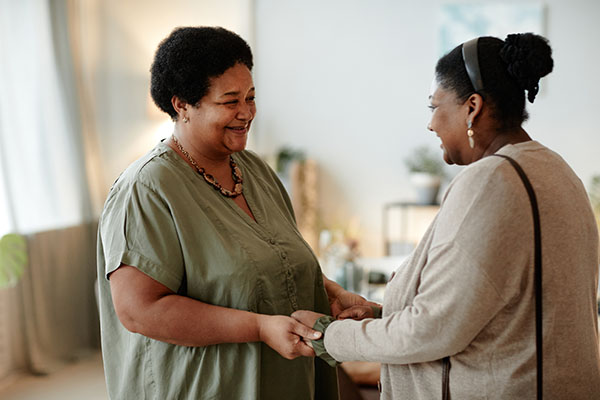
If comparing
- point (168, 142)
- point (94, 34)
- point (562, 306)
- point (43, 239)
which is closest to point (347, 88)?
point (94, 34)

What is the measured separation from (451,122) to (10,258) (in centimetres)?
275

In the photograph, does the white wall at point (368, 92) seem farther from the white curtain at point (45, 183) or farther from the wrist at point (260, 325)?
the wrist at point (260, 325)

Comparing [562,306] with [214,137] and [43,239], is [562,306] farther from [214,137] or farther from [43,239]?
[43,239]

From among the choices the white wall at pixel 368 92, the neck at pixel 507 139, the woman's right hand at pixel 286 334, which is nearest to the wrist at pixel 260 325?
the woman's right hand at pixel 286 334

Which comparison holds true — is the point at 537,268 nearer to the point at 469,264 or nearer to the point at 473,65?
the point at 469,264

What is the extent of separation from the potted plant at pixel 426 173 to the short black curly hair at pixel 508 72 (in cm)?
394

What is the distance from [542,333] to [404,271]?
0.92ft

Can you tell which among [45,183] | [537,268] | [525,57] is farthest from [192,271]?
[45,183]

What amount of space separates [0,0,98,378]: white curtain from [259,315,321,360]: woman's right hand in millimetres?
2683

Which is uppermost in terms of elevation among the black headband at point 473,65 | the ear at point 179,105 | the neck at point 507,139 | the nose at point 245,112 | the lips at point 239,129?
the black headband at point 473,65

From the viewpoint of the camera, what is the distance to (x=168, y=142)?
1466mm

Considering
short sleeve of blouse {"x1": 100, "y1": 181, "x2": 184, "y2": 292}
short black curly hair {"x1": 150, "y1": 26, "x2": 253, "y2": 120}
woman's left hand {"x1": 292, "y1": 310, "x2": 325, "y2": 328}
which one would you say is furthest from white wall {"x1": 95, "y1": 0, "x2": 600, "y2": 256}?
woman's left hand {"x1": 292, "y1": 310, "x2": 325, "y2": 328}

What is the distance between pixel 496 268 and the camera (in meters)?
1.02

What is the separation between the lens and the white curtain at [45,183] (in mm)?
3479
